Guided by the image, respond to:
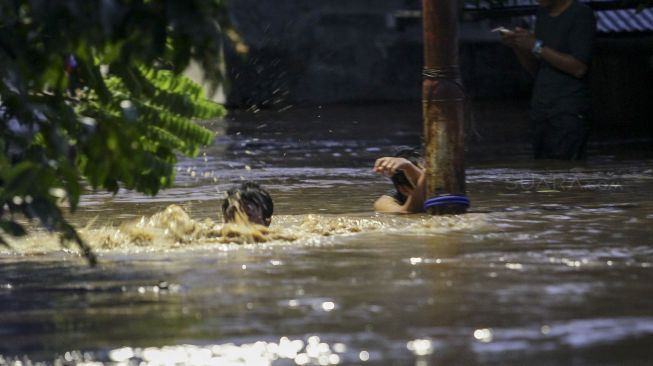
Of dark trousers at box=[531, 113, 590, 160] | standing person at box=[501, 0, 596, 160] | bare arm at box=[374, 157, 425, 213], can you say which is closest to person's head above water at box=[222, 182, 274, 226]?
bare arm at box=[374, 157, 425, 213]

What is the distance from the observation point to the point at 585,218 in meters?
10.2

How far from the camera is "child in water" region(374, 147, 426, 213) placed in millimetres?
10852

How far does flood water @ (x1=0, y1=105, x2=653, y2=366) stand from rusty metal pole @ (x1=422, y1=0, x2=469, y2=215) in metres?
0.24

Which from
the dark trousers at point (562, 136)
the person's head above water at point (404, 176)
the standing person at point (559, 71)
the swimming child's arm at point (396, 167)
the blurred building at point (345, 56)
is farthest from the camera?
the blurred building at point (345, 56)

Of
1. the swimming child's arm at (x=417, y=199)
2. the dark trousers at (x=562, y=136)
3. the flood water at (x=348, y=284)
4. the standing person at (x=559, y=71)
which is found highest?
→ the standing person at (x=559, y=71)

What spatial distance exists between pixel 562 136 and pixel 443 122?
5.00 meters

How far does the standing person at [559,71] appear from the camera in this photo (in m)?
14.5

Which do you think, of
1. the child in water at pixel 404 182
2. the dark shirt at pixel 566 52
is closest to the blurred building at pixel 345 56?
the dark shirt at pixel 566 52

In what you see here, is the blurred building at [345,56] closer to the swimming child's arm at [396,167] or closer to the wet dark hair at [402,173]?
the wet dark hair at [402,173]

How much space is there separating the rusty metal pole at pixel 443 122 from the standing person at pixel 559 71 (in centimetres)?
385

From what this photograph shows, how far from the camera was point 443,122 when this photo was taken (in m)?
10.6

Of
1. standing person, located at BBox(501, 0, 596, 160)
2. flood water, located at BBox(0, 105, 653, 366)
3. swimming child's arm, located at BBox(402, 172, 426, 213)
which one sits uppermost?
standing person, located at BBox(501, 0, 596, 160)

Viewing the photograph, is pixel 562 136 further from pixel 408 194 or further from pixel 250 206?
pixel 250 206

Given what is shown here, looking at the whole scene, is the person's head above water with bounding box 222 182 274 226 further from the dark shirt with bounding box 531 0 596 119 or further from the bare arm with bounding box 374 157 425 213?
the dark shirt with bounding box 531 0 596 119
